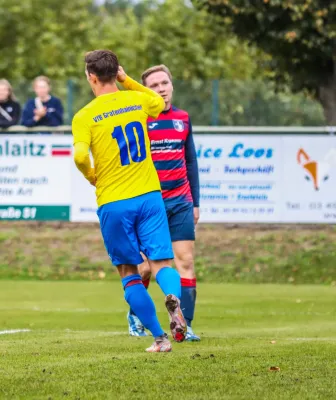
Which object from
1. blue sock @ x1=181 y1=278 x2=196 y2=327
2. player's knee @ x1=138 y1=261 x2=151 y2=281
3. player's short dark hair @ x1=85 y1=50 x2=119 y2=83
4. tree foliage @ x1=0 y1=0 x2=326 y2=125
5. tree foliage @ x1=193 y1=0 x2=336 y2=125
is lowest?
blue sock @ x1=181 y1=278 x2=196 y2=327

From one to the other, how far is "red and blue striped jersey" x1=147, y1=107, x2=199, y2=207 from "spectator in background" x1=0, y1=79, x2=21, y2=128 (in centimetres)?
895

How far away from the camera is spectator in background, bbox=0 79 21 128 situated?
18.3 meters

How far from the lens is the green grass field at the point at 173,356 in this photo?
6.37m

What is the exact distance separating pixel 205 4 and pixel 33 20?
1408 inches

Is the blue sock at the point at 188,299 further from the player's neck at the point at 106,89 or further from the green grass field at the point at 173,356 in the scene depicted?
the player's neck at the point at 106,89

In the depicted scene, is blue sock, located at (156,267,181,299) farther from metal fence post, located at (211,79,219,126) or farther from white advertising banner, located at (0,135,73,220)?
metal fence post, located at (211,79,219,126)

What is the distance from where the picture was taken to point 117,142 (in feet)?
25.7

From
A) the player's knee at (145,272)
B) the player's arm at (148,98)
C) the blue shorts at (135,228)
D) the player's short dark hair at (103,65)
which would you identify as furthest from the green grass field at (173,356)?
the player's short dark hair at (103,65)

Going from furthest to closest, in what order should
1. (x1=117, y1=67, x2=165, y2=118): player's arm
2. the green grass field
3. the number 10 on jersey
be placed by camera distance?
(x1=117, y1=67, x2=165, y2=118): player's arm → the number 10 on jersey → the green grass field

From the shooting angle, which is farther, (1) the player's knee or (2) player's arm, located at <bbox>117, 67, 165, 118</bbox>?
(1) the player's knee

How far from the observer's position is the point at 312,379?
6.70 meters

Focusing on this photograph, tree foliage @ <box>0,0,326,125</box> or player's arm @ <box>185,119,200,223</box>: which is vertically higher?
tree foliage @ <box>0,0,326,125</box>

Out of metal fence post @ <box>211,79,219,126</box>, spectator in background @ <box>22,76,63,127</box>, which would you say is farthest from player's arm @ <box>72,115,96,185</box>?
metal fence post @ <box>211,79,219,126</box>

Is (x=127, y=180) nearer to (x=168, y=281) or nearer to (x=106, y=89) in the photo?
(x=106, y=89)
